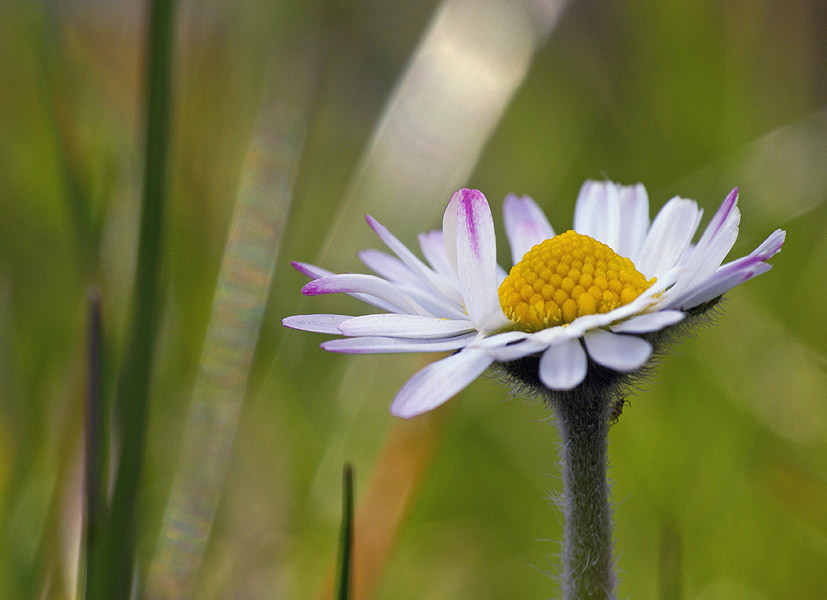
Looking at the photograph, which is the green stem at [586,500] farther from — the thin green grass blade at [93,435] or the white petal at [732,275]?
the thin green grass blade at [93,435]

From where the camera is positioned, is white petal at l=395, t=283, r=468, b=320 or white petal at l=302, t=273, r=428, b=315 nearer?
white petal at l=302, t=273, r=428, b=315

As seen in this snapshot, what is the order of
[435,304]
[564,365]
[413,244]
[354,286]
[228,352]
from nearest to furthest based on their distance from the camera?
[564,365]
[354,286]
[435,304]
[228,352]
[413,244]

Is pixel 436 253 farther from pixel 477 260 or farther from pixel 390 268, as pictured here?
pixel 477 260

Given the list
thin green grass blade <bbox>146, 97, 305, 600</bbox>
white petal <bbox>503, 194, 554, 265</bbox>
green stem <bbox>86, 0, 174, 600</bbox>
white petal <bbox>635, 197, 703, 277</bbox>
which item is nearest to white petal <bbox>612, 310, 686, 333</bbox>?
white petal <bbox>635, 197, 703, 277</bbox>

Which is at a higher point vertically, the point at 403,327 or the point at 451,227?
the point at 451,227

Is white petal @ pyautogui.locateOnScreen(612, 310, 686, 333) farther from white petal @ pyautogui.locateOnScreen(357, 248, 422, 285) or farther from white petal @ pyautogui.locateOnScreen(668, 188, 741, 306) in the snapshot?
white petal @ pyautogui.locateOnScreen(357, 248, 422, 285)

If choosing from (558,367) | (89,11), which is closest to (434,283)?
(558,367)

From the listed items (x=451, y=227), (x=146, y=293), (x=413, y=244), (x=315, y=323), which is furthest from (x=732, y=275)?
(x=413, y=244)

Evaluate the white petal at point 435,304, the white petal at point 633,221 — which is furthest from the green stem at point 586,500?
the white petal at point 633,221
